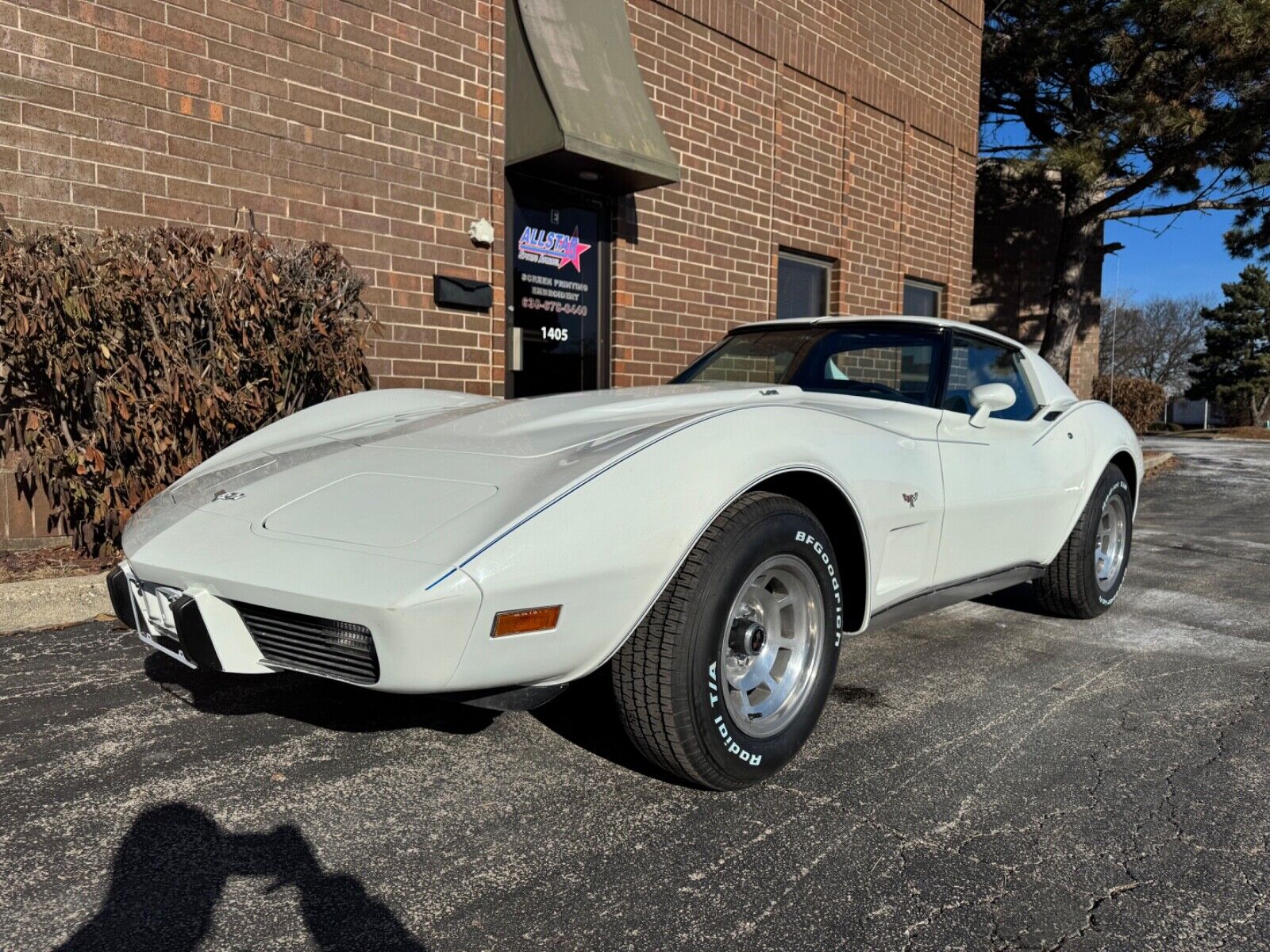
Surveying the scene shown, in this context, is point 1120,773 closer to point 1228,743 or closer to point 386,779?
point 1228,743

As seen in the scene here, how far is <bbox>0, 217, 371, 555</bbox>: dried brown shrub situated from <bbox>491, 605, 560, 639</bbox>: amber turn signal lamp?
3.11 metres

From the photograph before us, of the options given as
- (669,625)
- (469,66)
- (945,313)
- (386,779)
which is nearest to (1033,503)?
(669,625)

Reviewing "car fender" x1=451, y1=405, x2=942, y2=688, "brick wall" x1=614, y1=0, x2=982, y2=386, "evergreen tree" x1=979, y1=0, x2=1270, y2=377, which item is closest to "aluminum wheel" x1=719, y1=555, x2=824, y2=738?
"car fender" x1=451, y1=405, x2=942, y2=688

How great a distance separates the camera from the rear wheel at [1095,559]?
13.9 ft

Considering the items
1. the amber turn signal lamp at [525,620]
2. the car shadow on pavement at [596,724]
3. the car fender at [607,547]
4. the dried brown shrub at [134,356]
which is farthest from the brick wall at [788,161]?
the amber turn signal lamp at [525,620]

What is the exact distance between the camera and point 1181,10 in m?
12.2

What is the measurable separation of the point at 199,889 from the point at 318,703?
115 centimetres

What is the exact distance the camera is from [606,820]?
7.58 ft

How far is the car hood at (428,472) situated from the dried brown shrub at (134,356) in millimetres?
1540

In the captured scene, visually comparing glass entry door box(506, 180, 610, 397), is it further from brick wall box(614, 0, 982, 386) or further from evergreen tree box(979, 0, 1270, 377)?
evergreen tree box(979, 0, 1270, 377)

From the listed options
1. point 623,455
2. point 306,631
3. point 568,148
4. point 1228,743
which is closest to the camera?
point 306,631

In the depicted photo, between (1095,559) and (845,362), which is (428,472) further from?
(1095,559)

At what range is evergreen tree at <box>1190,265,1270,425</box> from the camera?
38594 millimetres

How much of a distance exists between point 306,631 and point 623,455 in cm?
83
